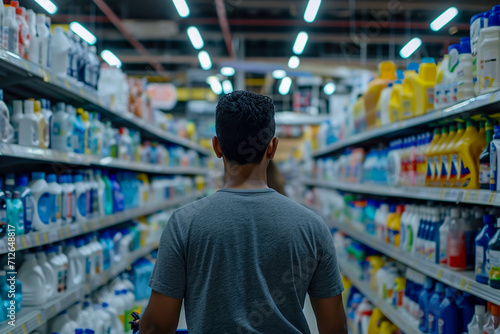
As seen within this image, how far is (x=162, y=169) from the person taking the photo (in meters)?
6.30

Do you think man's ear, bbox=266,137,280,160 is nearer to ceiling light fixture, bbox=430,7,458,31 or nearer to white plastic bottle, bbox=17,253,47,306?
white plastic bottle, bbox=17,253,47,306

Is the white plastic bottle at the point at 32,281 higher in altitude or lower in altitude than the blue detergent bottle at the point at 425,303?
higher

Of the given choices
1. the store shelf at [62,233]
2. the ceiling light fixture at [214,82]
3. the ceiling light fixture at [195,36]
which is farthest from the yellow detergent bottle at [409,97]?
the ceiling light fixture at [214,82]

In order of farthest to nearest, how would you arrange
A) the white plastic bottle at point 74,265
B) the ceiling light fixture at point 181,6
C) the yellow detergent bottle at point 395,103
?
the ceiling light fixture at point 181,6 < the yellow detergent bottle at point 395,103 < the white plastic bottle at point 74,265

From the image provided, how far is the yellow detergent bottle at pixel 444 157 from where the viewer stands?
2.76m

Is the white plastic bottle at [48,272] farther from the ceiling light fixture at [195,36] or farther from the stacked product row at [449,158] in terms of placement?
the ceiling light fixture at [195,36]

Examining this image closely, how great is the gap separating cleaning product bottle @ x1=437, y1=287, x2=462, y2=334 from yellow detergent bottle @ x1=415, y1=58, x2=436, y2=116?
1.14 m

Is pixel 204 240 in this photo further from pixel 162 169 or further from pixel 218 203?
pixel 162 169

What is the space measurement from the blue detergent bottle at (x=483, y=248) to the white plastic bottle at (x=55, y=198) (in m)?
2.24

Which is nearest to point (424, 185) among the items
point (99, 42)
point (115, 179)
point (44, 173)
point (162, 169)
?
point (44, 173)

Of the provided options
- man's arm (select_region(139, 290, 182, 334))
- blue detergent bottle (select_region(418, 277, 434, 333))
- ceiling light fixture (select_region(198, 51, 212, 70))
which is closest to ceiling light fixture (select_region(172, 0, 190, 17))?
ceiling light fixture (select_region(198, 51, 212, 70))

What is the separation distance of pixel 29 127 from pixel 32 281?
0.82 metres

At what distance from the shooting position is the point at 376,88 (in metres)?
4.42

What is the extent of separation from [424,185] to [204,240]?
2010 millimetres
